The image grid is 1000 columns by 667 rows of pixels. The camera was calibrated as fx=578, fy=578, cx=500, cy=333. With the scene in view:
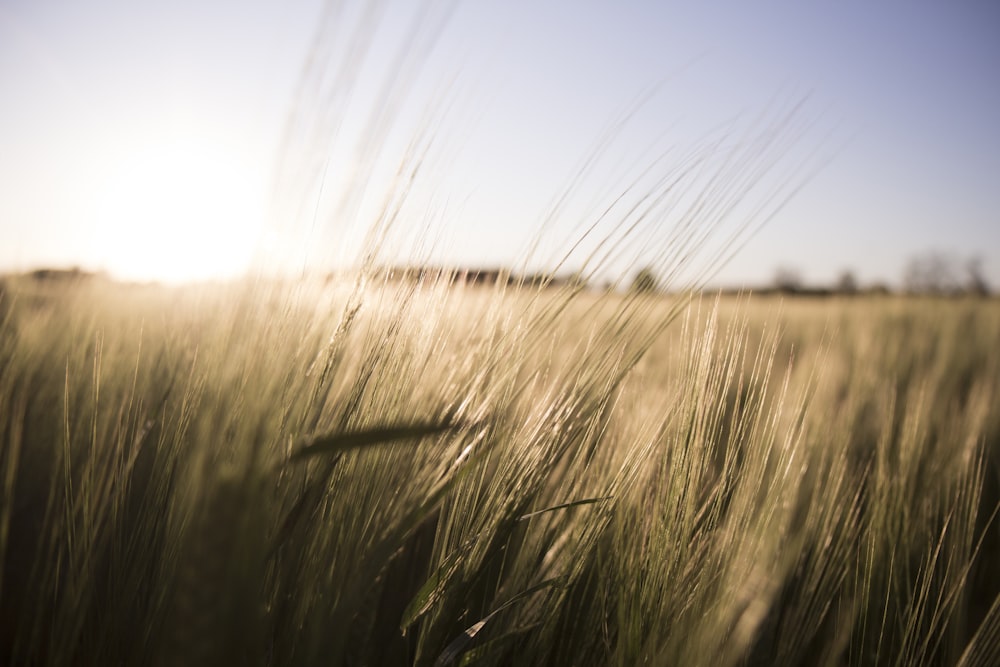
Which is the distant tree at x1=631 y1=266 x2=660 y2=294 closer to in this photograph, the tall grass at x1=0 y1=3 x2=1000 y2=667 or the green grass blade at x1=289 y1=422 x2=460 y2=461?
the tall grass at x1=0 y1=3 x2=1000 y2=667

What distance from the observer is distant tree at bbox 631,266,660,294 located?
0.68 metres

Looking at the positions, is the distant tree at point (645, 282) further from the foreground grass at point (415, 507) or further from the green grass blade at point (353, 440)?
the green grass blade at point (353, 440)

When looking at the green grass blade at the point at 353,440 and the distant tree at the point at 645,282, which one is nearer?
the green grass blade at the point at 353,440

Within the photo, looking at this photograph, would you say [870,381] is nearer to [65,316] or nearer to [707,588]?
[707,588]

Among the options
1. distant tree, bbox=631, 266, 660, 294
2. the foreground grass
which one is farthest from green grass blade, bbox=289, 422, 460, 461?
distant tree, bbox=631, 266, 660, 294

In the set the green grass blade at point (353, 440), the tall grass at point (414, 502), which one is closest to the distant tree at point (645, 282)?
the tall grass at point (414, 502)

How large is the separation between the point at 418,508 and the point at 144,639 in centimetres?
33

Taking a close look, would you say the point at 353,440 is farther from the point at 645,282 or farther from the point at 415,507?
the point at 645,282

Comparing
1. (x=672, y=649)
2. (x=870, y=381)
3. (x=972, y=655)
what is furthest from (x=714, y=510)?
(x=870, y=381)

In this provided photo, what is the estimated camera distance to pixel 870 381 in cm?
214

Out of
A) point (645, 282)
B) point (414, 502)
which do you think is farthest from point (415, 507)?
point (645, 282)

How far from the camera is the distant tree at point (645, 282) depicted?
68 centimetres

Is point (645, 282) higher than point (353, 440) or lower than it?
higher

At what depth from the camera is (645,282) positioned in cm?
70
